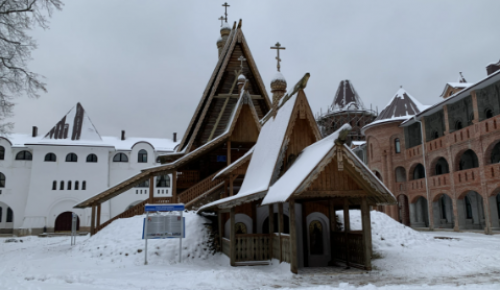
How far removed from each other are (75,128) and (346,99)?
34.0 meters

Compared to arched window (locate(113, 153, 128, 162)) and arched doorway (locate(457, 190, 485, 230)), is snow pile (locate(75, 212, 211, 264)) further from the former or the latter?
arched window (locate(113, 153, 128, 162))

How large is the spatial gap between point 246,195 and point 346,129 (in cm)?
337

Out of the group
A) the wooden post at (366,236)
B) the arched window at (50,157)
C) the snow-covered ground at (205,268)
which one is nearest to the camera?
the snow-covered ground at (205,268)

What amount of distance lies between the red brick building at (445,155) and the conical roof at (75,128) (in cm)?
2815

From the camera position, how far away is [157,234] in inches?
503

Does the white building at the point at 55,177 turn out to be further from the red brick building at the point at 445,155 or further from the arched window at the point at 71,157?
the red brick building at the point at 445,155

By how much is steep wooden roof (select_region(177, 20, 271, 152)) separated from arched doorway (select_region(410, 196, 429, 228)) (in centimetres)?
1654

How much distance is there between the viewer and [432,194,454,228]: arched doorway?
29.0 m

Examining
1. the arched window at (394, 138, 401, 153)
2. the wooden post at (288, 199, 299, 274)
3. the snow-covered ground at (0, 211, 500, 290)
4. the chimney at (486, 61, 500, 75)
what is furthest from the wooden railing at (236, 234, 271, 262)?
the arched window at (394, 138, 401, 153)

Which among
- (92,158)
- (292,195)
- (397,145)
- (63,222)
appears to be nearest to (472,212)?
(397,145)

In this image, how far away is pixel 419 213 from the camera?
32.3 m

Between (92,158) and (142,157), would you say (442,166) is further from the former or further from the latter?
(92,158)

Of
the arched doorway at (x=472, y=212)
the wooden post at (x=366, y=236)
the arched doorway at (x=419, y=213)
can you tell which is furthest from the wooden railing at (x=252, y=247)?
the arched doorway at (x=419, y=213)

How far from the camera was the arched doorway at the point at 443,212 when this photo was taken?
2903cm
